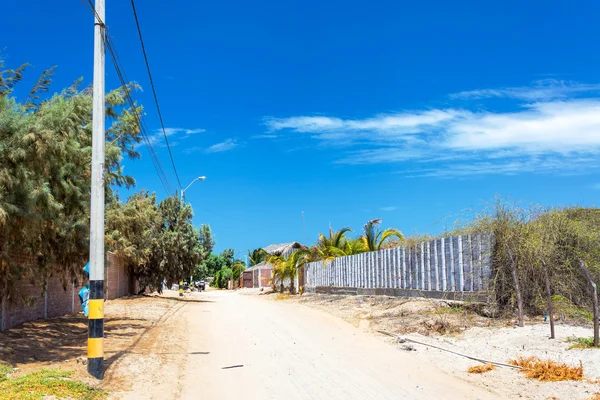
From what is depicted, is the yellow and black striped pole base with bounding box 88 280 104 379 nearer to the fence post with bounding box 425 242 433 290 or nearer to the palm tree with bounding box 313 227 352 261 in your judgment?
the fence post with bounding box 425 242 433 290

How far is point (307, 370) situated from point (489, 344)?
161 inches

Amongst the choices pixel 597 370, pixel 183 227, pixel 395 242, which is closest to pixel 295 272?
pixel 183 227

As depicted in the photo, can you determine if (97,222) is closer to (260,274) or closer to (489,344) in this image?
(489,344)

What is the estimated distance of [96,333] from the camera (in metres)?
9.24

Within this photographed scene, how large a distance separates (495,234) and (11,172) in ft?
36.0

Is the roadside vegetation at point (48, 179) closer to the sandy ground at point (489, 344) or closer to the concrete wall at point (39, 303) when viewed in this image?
the concrete wall at point (39, 303)

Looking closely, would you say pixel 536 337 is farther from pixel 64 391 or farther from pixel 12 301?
pixel 12 301

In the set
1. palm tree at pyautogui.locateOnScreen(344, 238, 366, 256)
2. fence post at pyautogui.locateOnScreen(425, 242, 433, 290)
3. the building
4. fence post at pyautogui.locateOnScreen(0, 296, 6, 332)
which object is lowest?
the building

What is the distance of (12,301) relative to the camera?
39.9ft

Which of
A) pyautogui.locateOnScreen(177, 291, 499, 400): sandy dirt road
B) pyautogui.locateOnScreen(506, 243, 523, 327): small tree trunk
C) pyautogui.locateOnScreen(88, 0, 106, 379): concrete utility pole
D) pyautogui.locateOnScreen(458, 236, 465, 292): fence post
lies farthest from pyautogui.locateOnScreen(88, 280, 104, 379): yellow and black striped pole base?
pyautogui.locateOnScreen(458, 236, 465, 292): fence post

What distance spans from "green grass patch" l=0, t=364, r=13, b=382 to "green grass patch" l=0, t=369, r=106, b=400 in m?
0.14

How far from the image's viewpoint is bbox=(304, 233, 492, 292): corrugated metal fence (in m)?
15.1

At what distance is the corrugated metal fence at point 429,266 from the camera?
15117mm

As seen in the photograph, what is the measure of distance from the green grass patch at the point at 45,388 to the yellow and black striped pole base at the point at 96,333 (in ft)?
1.85
